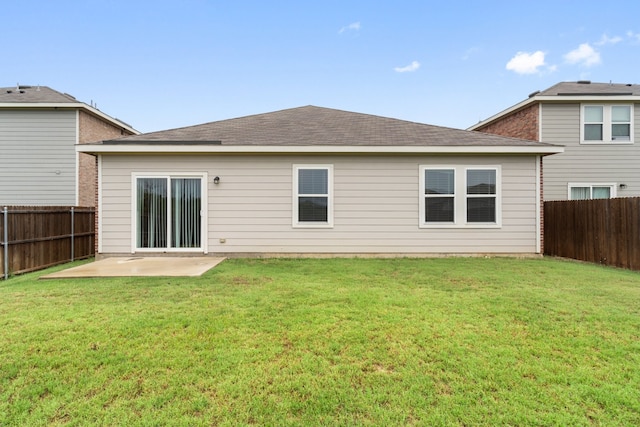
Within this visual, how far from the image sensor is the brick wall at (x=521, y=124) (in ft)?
38.0

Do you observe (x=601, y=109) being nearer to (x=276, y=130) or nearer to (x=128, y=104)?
(x=276, y=130)

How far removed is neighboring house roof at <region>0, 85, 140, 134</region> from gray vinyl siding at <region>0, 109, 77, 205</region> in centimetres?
31

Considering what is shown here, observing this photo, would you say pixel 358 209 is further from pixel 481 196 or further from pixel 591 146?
pixel 591 146

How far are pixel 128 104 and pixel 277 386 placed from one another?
20.8 meters

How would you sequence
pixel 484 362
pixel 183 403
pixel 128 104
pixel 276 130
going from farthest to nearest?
1. pixel 128 104
2. pixel 276 130
3. pixel 484 362
4. pixel 183 403

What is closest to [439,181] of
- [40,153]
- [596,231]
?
[596,231]

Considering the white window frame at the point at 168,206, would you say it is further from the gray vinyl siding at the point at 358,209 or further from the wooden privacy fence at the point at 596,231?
the wooden privacy fence at the point at 596,231

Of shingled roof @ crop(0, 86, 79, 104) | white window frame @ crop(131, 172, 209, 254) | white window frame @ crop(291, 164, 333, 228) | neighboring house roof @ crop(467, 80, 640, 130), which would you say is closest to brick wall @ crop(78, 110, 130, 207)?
shingled roof @ crop(0, 86, 79, 104)

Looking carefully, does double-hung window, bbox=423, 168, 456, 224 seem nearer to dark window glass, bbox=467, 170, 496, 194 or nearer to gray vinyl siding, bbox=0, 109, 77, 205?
dark window glass, bbox=467, 170, 496, 194

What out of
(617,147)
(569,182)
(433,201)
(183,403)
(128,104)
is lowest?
(183,403)

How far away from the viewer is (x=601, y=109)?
11.3m

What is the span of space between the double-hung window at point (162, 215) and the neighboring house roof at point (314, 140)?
3.07 feet

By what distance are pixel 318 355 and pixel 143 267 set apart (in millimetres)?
5401

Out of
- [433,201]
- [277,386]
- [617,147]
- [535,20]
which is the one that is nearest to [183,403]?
[277,386]
